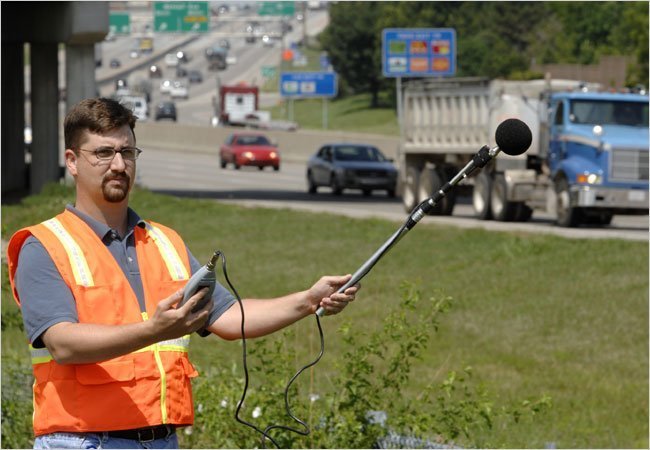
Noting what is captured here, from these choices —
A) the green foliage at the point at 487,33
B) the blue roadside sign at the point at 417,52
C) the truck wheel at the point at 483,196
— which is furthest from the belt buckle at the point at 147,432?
the green foliage at the point at 487,33

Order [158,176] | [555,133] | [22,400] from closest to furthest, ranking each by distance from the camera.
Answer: [22,400] → [555,133] → [158,176]

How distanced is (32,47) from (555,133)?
14.2 meters

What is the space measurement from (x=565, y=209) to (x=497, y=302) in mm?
9459

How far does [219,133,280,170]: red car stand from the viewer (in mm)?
55812

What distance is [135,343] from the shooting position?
15.3 feet

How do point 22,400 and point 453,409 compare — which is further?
point 22,400

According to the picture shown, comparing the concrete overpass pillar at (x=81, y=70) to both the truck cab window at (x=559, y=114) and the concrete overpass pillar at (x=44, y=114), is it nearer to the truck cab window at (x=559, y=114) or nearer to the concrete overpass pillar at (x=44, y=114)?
the concrete overpass pillar at (x=44, y=114)

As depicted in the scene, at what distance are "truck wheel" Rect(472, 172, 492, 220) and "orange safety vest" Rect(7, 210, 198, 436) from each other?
81.1 ft

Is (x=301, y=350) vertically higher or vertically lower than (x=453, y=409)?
lower

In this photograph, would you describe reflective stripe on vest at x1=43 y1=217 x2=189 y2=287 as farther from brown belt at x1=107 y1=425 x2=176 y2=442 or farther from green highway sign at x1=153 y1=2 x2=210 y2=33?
green highway sign at x1=153 y1=2 x2=210 y2=33

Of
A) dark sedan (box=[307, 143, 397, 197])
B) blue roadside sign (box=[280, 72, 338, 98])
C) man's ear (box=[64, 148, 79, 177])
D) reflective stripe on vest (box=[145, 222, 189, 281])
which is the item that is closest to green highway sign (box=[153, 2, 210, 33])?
dark sedan (box=[307, 143, 397, 197])

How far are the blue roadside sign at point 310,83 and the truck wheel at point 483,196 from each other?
58839 mm

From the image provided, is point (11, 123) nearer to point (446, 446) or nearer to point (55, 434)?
point (446, 446)

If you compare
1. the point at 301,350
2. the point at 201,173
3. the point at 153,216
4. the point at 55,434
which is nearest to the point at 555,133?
the point at 153,216
